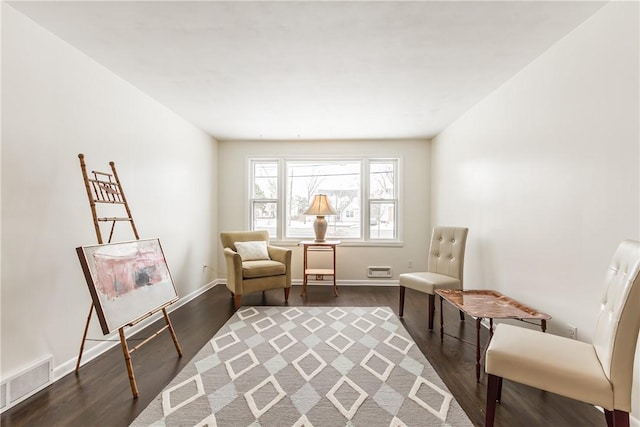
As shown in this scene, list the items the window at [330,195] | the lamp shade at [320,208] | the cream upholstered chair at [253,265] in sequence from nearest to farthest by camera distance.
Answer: the cream upholstered chair at [253,265] < the lamp shade at [320,208] < the window at [330,195]

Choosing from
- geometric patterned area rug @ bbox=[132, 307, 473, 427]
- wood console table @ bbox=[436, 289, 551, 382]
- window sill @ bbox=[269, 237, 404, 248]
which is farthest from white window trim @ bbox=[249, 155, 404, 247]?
wood console table @ bbox=[436, 289, 551, 382]

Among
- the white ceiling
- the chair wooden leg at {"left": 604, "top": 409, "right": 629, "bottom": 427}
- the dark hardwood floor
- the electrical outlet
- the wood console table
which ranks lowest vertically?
the dark hardwood floor

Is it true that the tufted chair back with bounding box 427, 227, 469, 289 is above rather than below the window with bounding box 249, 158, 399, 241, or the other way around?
below

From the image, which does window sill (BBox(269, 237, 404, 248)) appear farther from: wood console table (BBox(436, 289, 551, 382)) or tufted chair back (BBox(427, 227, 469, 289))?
wood console table (BBox(436, 289, 551, 382))

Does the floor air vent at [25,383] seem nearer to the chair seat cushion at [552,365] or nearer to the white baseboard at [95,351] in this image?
the white baseboard at [95,351]

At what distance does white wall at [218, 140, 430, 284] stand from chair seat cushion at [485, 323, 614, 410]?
314 cm

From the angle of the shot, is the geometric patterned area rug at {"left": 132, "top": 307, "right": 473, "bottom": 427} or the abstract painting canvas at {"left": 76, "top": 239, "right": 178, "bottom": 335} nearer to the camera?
the geometric patterned area rug at {"left": 132, "top": 307, "right": 473, "bottom": 427}

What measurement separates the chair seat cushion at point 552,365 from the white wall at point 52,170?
9.04ft

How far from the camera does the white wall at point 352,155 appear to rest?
474 centimetres

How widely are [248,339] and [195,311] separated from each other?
3.74 feet

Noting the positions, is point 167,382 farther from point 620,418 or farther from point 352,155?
point 352,155

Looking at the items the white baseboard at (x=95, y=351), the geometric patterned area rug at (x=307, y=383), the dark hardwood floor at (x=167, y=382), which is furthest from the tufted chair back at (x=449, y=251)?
the white baseboard at (x=95, y=351)

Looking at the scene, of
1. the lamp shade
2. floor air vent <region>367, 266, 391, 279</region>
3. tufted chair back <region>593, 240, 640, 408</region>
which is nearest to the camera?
tufted chair back <region>593, 240, 640, 408</region>

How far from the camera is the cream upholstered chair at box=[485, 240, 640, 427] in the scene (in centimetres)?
122
